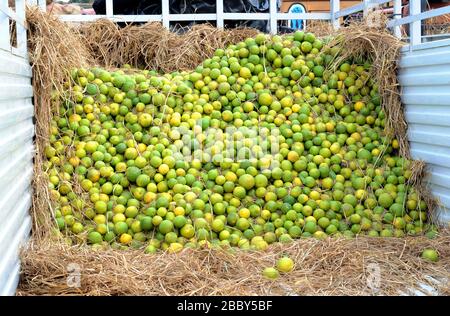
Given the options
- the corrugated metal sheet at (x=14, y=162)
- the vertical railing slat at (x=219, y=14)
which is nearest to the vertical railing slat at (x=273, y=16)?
the vertical railing slat at (x=219, y=14)

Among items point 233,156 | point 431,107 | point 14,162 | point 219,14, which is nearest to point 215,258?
point 233,156

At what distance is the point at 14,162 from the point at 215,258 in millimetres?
1407

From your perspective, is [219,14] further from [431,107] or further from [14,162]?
[14,162]

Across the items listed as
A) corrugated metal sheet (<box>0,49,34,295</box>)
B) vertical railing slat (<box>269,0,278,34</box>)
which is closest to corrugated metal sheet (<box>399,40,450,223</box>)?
vertical railing slat (<box>269,0,278,34</box>)

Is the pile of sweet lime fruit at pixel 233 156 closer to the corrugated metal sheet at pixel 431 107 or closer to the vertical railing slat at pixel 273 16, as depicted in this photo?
the corrugated metal sheet at pixel 431 107

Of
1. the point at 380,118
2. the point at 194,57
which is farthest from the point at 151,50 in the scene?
the point at 380,118

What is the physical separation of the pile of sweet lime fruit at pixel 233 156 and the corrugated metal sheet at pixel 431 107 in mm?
194

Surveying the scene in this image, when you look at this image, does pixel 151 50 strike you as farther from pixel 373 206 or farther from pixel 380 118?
pixel 373 206

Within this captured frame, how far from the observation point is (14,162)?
338 centimetres

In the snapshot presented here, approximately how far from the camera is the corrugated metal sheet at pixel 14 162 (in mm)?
2988

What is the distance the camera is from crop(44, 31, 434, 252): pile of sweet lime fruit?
13.4 feet

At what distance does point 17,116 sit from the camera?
11.7 ft

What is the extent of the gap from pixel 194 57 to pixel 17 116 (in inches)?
110

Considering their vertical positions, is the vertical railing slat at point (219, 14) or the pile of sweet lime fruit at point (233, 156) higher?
the vertical railing slat at point (219, 14)
